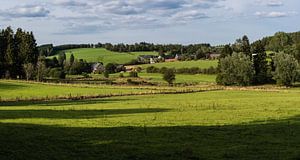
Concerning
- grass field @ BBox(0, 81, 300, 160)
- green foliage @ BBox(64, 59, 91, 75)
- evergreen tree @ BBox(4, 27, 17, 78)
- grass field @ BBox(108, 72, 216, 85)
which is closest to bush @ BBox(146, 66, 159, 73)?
grass field @ BBox(108, 72, 216, 85)

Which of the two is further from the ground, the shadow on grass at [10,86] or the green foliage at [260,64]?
the green foliage at [260,64]

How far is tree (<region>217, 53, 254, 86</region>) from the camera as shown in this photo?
128m

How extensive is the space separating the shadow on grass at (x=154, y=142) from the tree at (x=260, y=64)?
339 ft

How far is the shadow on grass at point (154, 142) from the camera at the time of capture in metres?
18.2

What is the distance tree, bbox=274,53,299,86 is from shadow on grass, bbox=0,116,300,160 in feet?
317

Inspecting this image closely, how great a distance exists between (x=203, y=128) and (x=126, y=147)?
9.05 meters

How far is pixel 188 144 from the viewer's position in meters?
21.4

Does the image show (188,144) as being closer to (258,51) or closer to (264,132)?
(264,132)

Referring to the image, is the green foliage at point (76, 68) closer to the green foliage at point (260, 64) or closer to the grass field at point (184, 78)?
the grass field at point (184, 78)

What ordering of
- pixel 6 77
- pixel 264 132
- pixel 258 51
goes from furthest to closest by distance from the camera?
pixel 258 51 → pixel 6 77 → pixel 264 132

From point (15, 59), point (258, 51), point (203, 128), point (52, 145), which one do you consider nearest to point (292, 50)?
point (258, 51)

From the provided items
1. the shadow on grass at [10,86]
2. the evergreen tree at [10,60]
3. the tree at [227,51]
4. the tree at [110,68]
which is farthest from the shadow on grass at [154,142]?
the tree at [110,68]

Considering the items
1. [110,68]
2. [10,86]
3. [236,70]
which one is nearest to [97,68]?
[110,68]

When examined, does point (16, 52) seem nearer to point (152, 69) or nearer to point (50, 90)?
point (50, 90)
